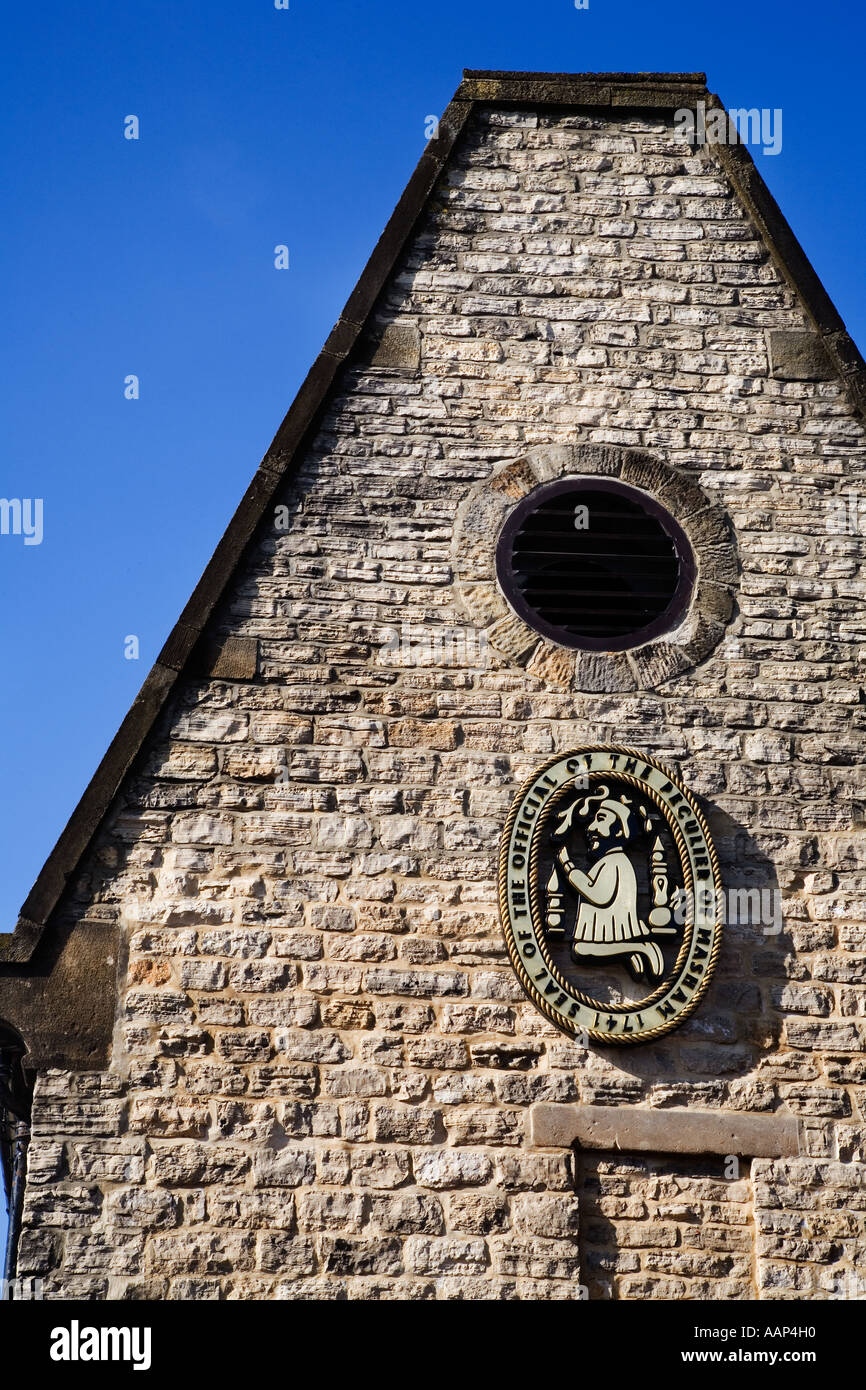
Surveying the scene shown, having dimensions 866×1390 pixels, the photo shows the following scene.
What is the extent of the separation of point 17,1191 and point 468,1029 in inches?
71.9

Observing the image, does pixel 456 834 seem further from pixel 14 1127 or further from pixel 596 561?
→ pixel 14 1127

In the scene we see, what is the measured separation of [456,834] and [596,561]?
1.58 metres

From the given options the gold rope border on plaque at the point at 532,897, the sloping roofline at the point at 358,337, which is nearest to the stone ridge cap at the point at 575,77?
the sloping roofline at the point at 358,337

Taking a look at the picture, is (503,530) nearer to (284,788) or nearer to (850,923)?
(284,788)

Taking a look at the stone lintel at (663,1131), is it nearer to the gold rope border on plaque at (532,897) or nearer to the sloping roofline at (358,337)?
the gold rope border on plaque at (532,897)

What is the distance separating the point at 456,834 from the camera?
7.96 metres

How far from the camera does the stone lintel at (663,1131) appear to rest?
7.44m

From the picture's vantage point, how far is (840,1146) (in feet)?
24.6

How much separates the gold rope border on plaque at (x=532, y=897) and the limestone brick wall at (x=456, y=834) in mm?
67

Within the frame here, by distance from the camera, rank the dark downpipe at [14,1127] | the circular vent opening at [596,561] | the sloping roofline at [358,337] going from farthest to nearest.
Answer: the circular vent opening at [596,561]
the sloping roofline at [358,337]
the dark downpipe at [14,1127]

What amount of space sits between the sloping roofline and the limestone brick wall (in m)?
0.10

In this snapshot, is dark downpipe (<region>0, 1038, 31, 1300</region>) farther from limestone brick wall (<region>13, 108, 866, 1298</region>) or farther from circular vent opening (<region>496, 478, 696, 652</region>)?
circular vent opening (<region>496, 478, 696, 652</region>)
